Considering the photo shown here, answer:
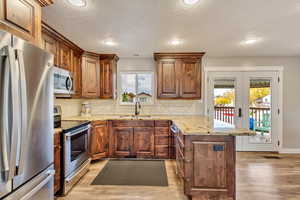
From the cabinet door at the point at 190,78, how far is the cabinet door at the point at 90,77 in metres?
1.93

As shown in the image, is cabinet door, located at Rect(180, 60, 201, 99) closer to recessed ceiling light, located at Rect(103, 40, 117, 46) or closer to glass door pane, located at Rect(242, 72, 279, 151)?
glass door pane, located at Rect(242, 72, 279, 151)

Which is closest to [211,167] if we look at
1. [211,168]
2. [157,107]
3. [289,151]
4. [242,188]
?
[211,168]

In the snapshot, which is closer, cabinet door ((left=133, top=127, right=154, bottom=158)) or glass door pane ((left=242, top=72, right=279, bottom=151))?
cabinet door ((left=133, top=127, right=154, bottom=158))

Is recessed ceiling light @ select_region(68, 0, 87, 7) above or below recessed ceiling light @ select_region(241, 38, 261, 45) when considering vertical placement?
below

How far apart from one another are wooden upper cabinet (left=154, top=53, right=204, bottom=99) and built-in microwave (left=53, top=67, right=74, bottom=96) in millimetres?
1990

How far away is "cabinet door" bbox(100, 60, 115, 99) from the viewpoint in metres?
4.26

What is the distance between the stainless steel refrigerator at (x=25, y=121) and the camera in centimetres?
109

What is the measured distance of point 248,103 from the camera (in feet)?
14.9

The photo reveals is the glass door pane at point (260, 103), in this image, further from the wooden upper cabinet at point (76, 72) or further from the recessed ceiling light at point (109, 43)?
the wooden upper cabinet at point (76, 72)

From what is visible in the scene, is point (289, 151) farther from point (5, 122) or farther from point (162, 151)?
point (5, 122)

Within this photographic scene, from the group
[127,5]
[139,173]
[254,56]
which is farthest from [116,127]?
[254,56]

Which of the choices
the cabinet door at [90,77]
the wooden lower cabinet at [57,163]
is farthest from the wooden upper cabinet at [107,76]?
the wooden lower cabinet at [57,163]

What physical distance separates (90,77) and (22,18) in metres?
2.58

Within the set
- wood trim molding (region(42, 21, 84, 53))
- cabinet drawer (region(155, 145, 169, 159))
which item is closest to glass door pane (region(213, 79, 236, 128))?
cabinet drawer (region(155, 145, 169, 159))
